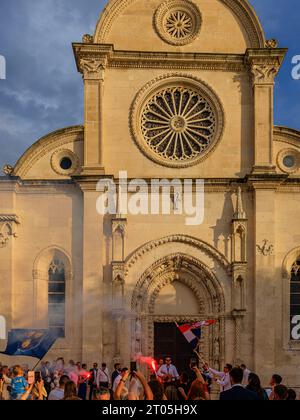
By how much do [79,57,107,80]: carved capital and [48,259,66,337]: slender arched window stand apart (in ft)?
20.6

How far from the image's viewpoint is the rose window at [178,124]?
25984mm

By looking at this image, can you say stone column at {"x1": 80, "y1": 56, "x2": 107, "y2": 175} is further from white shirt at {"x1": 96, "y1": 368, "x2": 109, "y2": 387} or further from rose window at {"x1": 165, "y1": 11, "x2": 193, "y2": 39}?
white shirt at {"x1": 96, "y1": 368, "x2": 109, "y2": 387}

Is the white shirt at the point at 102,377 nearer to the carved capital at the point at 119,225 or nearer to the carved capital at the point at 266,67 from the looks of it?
the carved capital at the point at 119,225

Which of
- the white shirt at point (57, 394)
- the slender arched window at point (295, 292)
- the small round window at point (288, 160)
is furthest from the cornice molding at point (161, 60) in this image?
the white shirt at point (57, 394)

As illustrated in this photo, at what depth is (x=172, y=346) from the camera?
2519 cm

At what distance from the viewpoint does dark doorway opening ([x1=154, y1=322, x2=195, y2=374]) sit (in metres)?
25.0

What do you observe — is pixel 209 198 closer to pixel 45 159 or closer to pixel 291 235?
pixel 291 235

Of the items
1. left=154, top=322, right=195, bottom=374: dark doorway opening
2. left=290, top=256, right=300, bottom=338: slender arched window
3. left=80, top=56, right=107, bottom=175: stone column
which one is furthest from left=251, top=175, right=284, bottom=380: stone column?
left=80, top=56, right=107, bottom=175: stone column

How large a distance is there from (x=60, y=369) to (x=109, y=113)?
9.03 m

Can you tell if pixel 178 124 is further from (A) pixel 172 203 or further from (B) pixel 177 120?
(A) pixel 172 203

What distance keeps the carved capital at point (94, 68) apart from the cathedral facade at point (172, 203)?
0.11 feet
